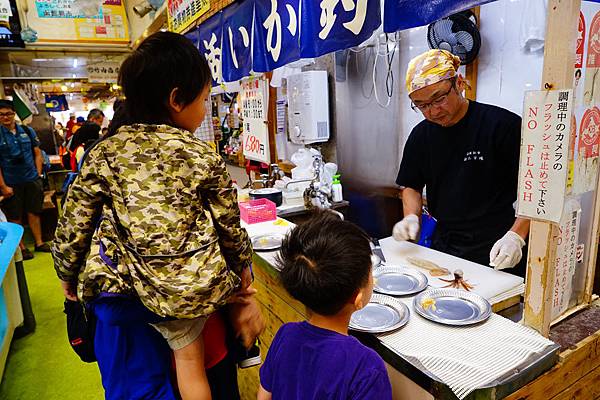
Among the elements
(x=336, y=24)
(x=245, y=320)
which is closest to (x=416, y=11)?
(x=336, y=24)

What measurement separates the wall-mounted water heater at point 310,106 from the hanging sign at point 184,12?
4.78 ft

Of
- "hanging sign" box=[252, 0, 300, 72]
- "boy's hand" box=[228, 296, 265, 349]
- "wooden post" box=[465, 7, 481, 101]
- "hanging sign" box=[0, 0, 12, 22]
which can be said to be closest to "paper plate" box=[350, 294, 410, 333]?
"boy's hand" box=[228, 296, 265, 349]

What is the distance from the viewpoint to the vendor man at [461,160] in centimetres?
230

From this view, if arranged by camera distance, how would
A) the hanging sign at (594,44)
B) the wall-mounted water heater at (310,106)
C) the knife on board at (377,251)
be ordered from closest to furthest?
1. the hanging sign at (594,44)
2. the knife on board at (377,251)
3. the wall-mounted water heater at (310,106)

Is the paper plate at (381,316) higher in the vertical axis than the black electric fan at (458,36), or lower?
lower

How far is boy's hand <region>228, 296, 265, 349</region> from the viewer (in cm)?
165

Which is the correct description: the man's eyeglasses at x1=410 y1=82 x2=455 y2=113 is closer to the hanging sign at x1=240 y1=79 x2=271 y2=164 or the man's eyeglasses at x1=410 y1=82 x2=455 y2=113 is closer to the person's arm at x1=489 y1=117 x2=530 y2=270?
the person's arm at x1=489 y1=117 x2=530 y2=270

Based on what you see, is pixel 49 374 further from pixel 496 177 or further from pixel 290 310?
pixel 496 177

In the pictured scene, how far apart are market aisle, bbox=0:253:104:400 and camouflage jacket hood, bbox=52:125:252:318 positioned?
2.32 m

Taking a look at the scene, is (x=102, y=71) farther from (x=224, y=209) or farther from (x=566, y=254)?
(x=566, y=254)

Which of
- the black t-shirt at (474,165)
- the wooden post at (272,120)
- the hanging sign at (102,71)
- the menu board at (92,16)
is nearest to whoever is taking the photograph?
the black t-shirt at (474,165)

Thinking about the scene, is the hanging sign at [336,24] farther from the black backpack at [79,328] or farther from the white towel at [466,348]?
the black backpack at [79,328]

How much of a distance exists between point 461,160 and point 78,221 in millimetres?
2077

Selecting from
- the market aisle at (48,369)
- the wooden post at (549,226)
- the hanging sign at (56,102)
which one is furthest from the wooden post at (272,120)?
the hanging sign at (56,102)
